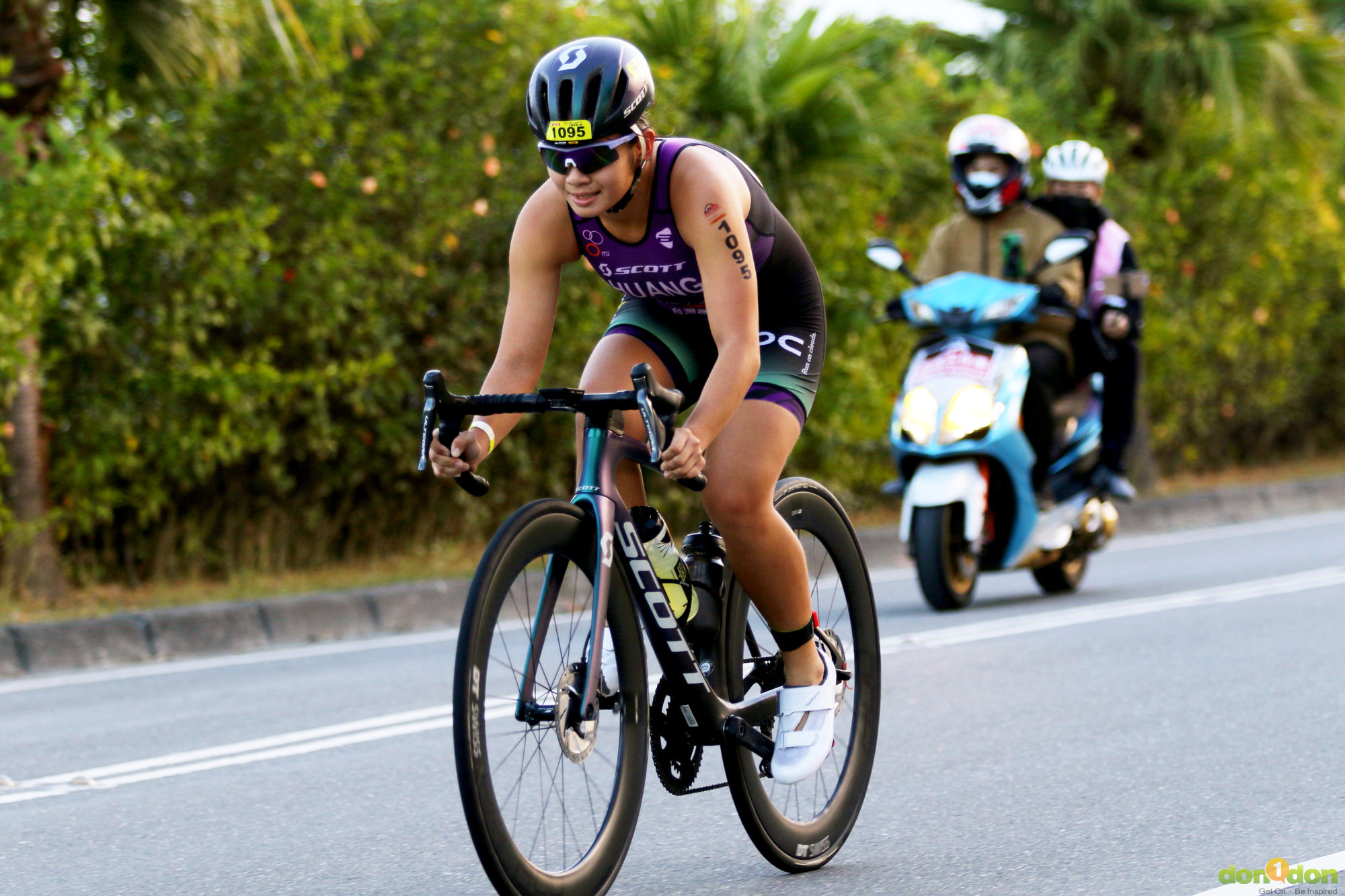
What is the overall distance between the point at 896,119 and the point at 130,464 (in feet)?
19.7

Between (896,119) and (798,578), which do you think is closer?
(798,578)

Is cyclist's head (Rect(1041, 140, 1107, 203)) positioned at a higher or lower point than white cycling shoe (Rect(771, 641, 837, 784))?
higher

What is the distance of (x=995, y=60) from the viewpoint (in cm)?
1587

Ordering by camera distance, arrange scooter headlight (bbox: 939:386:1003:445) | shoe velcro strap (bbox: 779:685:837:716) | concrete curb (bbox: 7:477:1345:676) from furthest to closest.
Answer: scooter headlight (bbox: 939:386:1003:445), concrete curb (bbox: 7:477:1345:676), shoe velcro strap (bbox: 779:685:837:716)

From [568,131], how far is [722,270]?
1.43 ft

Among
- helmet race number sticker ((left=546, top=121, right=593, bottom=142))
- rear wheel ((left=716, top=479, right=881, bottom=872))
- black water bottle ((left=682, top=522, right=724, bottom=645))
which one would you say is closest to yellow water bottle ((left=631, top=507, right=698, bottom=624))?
black water bottle ((left=682, top=522, right=724, bottom=645))

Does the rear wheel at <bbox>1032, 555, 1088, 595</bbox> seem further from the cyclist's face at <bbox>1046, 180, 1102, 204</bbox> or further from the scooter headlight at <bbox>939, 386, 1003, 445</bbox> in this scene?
the cyclist's face at <bbox>1046, 180, 1102, 204</bbox>

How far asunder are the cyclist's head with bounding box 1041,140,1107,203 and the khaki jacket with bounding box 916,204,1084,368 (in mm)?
373

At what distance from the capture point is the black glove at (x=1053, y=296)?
8.50m

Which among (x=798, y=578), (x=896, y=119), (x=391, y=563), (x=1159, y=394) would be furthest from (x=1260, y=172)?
(x=798, y=578)

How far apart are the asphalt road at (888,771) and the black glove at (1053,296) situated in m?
1.52

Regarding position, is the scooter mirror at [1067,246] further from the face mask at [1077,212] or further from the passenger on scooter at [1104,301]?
the face mask at [1077,212]

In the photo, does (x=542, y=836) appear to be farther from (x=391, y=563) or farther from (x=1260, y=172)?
(x=1260, y=172)

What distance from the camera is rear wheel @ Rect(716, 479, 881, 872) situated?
3.89 meters
